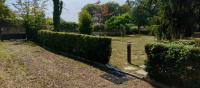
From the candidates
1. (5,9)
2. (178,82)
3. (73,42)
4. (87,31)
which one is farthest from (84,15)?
(5,9)

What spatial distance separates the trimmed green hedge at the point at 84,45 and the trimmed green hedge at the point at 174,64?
369cm

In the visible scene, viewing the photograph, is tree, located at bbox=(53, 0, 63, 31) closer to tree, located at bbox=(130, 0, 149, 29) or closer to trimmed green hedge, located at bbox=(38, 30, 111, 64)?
trimmed green hedge, located at bbox=(38, 30, 111, 64)

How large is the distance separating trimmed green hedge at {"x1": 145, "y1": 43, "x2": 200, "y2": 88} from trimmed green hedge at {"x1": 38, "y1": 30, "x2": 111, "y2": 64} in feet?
12.1

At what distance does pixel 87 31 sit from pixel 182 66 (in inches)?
712

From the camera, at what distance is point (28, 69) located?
44.2 feet

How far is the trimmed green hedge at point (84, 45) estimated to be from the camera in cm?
1459

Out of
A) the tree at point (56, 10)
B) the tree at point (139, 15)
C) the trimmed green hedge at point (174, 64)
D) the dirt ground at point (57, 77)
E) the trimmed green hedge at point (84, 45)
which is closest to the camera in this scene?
the trimmed green hedge at point (174, 64)

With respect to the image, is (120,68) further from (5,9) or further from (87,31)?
(5,9)

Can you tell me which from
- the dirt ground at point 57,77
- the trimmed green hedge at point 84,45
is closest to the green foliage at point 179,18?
the trimmed green hedge at point 84,45

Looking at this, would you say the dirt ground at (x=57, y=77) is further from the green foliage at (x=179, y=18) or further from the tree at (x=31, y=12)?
the tree at (x=31, y=12)

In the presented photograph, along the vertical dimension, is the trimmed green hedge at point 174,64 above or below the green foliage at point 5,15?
below

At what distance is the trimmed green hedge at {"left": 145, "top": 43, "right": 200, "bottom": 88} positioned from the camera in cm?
902

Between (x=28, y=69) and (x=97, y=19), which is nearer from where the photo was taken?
(x=28, y=69)

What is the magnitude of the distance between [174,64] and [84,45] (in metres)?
→ 7.49
